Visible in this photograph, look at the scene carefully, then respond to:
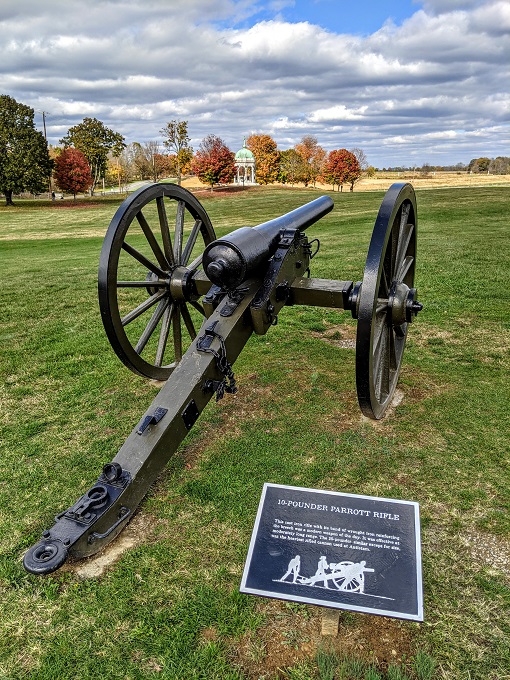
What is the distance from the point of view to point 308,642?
9.03ft

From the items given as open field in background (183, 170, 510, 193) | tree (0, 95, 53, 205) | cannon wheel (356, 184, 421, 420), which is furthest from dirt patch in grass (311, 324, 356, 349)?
tree (0, 95, 53, 205)

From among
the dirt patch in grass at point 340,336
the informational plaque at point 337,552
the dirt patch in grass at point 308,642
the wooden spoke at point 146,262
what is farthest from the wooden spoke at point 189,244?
the dirt patch in grass at point 308,642

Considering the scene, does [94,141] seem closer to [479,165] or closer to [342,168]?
[342,168]

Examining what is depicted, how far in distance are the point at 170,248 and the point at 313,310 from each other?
423 centimetres

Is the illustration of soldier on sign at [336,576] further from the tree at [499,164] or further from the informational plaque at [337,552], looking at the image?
the tree at [499,164]

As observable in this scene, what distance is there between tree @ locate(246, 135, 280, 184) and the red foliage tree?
9.67 m

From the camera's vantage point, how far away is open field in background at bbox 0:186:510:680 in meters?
2.71

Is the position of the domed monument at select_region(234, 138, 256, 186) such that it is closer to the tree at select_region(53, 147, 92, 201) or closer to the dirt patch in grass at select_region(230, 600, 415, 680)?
the tree at select_region(53, 147, 92, 201)

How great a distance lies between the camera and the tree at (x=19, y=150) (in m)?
42.8

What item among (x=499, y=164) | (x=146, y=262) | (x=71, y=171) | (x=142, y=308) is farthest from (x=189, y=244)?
(x=499, y=164)

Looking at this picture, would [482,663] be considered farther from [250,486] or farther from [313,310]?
[313,310]

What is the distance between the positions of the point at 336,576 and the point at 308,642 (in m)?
0.57

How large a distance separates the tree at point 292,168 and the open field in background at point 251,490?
58.1m

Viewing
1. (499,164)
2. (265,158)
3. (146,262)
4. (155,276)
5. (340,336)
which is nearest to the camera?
(146,262)
